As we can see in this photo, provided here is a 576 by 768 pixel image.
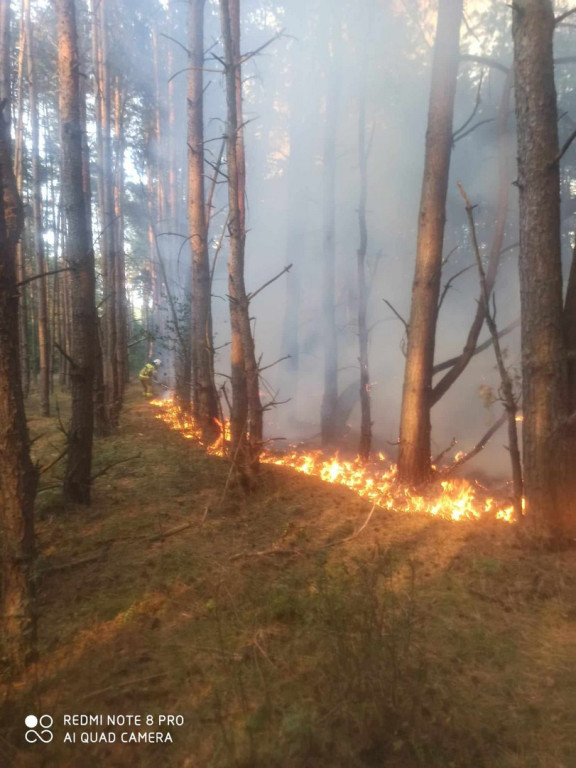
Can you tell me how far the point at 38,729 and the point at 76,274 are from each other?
4.66m

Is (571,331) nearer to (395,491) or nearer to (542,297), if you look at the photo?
(542,297)

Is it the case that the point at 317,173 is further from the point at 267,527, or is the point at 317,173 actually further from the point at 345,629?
the point at 345,629

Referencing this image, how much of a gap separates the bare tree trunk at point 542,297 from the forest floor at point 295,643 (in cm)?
53

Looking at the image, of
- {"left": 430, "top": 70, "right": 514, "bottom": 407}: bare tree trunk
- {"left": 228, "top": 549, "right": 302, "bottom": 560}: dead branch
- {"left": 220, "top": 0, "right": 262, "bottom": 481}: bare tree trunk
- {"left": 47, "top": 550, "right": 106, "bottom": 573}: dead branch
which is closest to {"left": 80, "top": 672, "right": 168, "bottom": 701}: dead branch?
{"left": 47, "top": 550, "right": 106, "bottom": 573}: dead branch

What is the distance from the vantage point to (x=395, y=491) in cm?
648

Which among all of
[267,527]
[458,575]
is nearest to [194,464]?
[267,527]

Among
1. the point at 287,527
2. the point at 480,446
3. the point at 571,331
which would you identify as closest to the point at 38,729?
the point at 287,527

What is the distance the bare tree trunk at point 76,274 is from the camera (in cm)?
554

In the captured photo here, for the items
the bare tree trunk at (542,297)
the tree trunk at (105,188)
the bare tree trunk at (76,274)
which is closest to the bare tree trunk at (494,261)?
the bare tree trunk at (542,297)

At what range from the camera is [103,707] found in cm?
271

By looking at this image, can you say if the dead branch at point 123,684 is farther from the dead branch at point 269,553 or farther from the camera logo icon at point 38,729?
the dead branch at point 269,553

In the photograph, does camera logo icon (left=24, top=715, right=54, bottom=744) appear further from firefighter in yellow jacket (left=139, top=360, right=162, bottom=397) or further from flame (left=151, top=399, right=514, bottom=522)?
firefighter in yellow jacket (left=139, top=360, right=162, bottom=397)

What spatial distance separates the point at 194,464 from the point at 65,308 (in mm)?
10854

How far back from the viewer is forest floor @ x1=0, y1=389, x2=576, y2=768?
249 cm
